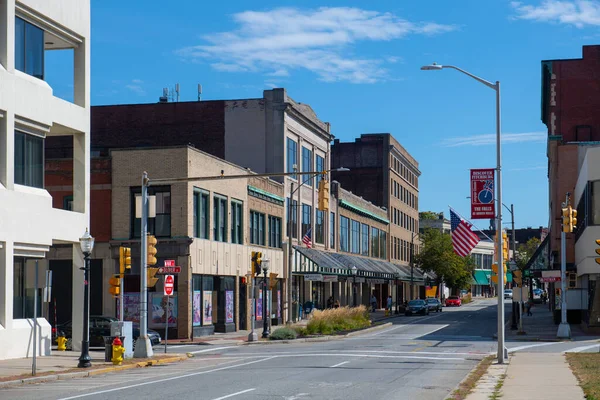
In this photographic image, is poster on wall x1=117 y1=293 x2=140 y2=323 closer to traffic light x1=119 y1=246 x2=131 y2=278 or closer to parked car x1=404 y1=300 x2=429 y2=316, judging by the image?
traffic light x1=119 y1=246 x2=131 y2=278

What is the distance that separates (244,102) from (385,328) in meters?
17.6

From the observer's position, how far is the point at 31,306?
3186cm

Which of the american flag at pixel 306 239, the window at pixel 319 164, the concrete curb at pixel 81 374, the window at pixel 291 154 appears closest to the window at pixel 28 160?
the concrete curb at pixel 81 374

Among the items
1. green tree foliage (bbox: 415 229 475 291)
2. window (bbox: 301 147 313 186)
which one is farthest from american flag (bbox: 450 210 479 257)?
green tree foliage (bbox: 415 229 475 291)

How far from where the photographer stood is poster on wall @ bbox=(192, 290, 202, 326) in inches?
1775

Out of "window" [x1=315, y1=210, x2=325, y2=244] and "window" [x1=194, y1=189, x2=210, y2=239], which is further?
"window" [x1=315, y1=210, x2=325, y2=244]

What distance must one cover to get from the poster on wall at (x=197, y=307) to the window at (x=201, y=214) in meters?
2.93

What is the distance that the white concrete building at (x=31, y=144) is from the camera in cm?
2902

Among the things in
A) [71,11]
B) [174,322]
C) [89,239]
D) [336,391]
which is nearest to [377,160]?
[174,322]

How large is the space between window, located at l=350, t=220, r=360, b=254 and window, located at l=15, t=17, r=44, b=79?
49795mm

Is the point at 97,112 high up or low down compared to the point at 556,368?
up

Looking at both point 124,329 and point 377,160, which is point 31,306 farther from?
point 377,160

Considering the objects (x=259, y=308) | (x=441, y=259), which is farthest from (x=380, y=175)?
(x=259, y=308)

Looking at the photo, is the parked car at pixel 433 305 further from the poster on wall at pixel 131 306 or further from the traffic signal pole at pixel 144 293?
the traffic signal pole at pixel 144 293
